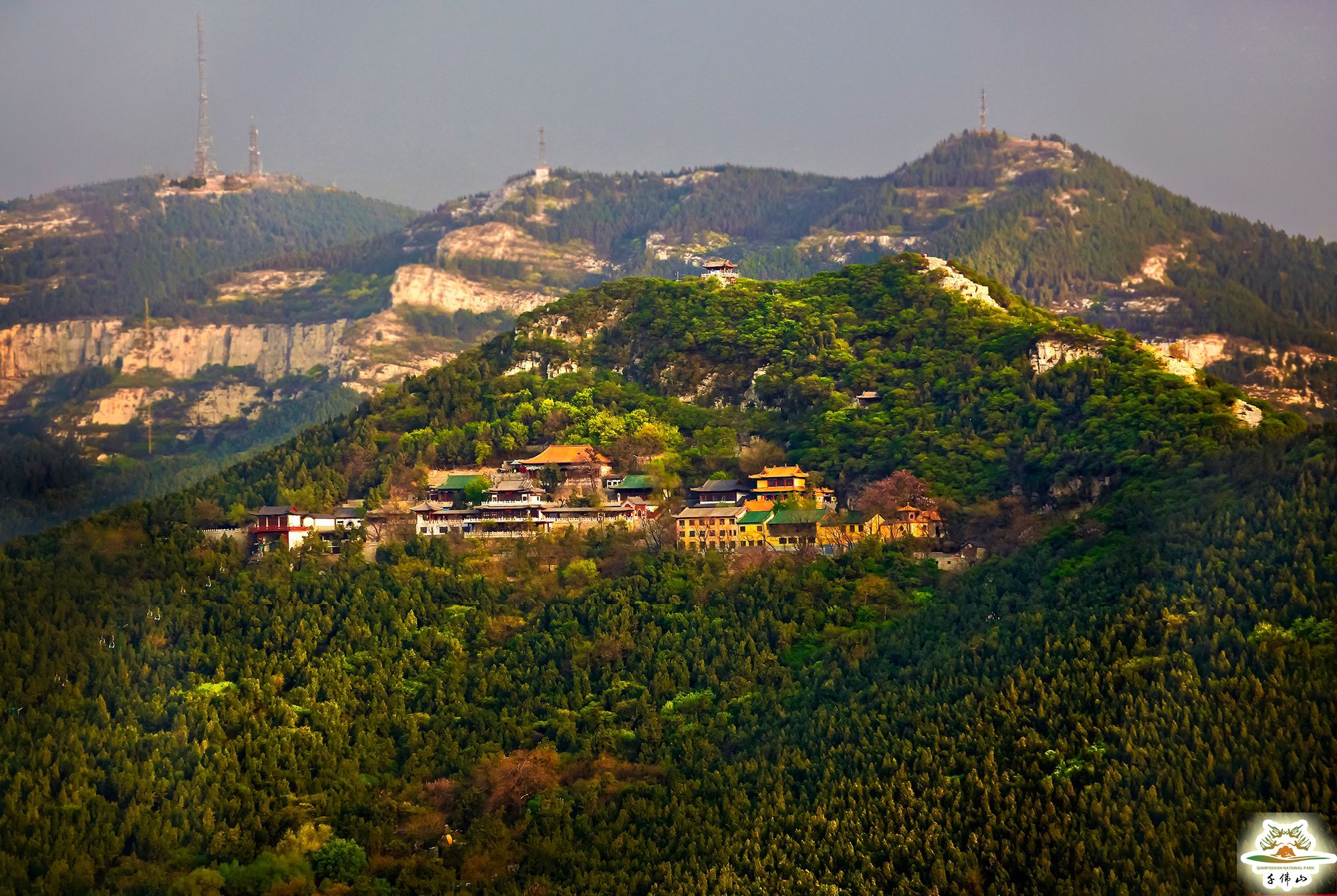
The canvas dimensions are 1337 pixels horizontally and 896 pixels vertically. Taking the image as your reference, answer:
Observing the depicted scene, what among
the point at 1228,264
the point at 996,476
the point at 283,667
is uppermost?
the point at 1228,264

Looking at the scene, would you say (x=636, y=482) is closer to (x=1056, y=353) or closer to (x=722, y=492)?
(x=722, y=492)

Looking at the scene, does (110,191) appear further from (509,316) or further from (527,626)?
(527,626)

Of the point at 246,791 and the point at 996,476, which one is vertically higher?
the point at 996,476

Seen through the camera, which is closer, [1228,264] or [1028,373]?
[1028,373]

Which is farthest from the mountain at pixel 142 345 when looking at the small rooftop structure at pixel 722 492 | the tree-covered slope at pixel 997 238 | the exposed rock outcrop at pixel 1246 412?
the exposed rock outcrop at pixel 1246 412

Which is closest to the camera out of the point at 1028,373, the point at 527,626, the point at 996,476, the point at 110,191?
the point at 527,626

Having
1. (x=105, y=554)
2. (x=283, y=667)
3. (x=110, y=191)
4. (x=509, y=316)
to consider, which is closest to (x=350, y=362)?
(x=509, y=316)

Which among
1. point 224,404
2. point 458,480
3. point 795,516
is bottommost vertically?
point 795,516

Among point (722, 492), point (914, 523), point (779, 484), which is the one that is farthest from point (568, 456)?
point (914, 523)

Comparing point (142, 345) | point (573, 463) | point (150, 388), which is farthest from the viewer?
point (142, 345)
